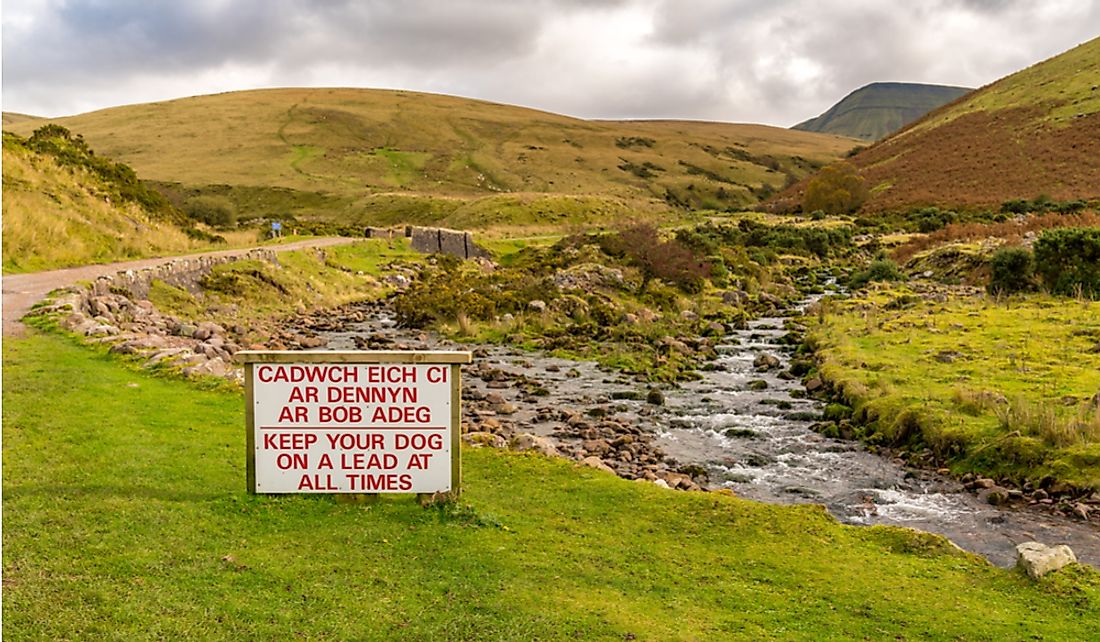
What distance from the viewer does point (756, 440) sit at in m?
17.9

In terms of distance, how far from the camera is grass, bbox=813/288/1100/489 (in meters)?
14.5

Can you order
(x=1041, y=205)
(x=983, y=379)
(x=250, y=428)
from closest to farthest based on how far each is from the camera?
(x=250, y=428), (x=983, y=379), (x=1041, y=205)

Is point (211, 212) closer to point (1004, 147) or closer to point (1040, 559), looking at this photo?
point (1040, 559)

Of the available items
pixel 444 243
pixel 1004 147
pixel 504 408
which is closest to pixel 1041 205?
pixel 1004 147

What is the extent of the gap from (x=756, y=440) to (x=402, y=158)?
13623cm

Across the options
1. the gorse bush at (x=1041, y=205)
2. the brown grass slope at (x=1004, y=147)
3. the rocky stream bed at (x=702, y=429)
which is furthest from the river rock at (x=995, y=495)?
the brown grass slope at (x=1004, y=147)

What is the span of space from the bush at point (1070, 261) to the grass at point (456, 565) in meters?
26.3

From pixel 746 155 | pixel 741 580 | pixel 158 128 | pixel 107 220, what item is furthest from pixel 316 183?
pixel 741 580

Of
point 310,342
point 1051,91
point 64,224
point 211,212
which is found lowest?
point 310,342

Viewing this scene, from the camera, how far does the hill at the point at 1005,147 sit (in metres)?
75.8

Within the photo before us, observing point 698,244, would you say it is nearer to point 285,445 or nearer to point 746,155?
point 285,445

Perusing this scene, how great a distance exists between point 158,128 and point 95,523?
174 meters

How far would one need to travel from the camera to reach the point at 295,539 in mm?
8875

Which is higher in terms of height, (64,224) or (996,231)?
(996,231)
